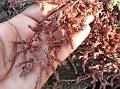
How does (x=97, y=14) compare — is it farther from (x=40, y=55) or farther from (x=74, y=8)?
(x=40, y=55)

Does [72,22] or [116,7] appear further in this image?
[116,7]

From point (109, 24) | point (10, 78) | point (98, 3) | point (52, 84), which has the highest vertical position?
point (98, 3)

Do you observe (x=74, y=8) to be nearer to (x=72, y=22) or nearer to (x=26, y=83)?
(x=72, y=22)

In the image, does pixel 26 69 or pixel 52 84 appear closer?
pixel 26 69

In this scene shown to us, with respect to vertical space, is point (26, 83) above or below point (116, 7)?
below

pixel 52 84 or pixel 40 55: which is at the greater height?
pixel 40 55

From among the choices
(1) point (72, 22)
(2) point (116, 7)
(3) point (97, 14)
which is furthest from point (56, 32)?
(2) point (116, 7)

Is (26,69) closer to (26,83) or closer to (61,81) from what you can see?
(26,83)

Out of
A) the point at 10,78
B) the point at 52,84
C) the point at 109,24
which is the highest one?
the point at 109,24

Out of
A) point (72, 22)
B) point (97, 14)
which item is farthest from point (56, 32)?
point (97, 14)
